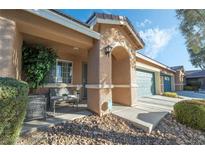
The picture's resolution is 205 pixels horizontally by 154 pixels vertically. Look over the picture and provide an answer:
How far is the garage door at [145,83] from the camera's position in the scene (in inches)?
517

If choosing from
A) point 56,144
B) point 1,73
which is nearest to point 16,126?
point 56,144

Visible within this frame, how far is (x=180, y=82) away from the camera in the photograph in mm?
24672

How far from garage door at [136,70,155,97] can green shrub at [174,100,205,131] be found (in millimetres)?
6054

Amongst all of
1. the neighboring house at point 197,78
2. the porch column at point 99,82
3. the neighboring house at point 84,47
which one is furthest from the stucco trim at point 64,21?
the neighboring house at point 197,78

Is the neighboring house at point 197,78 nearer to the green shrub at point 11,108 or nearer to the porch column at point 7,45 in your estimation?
the porch column at point 7,45

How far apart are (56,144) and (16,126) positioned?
1195mm

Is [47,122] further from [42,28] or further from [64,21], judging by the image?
[64,21]

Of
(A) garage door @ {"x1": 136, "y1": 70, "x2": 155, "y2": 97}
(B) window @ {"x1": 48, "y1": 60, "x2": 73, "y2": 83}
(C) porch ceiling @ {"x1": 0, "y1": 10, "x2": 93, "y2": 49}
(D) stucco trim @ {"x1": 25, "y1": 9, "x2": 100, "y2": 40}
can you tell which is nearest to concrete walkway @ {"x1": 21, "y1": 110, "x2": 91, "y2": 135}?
(C) porch ceiling @ {"x1": 0, "y1": 10, "x2": 93, "y2": 49}

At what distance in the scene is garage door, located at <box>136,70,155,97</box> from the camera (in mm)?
13140

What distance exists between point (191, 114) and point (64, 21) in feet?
20.3

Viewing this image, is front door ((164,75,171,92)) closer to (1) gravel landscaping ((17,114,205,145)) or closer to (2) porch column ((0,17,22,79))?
(1) gravel landscaping ((17,114,205,145))

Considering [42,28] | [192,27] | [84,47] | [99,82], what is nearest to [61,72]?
[84,47]

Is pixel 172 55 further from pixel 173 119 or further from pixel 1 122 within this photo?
pixel 1 122

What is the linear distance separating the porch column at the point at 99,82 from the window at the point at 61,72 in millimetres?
2560
